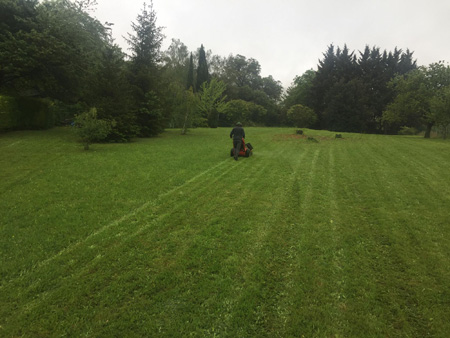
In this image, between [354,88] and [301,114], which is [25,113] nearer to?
[301,114]

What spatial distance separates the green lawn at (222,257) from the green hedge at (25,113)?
38.3ft

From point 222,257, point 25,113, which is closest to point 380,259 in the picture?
point 222,257

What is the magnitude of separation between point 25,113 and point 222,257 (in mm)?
21031

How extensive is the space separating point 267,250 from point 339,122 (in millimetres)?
41486

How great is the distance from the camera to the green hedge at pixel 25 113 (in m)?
15.0

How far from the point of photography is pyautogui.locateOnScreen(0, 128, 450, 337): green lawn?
8.33 feet

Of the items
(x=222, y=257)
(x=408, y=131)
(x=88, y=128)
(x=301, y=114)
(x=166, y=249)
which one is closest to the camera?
(x=222, y=257)

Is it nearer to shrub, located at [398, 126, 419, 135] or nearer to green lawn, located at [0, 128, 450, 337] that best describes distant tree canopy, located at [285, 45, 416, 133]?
shrub, located at [398, 126, 419, 135]

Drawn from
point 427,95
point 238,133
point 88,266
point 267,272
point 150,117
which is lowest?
point 88,266

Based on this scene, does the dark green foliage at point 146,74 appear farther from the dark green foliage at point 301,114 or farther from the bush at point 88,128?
the dark green foliage at point 301,114

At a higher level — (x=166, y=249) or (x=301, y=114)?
(x=301, y=114)

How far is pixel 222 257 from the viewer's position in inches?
142

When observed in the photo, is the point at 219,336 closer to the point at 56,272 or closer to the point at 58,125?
the point at 56,272

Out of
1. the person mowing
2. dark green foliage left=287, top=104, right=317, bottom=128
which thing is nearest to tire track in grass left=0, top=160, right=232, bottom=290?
the person mowing
